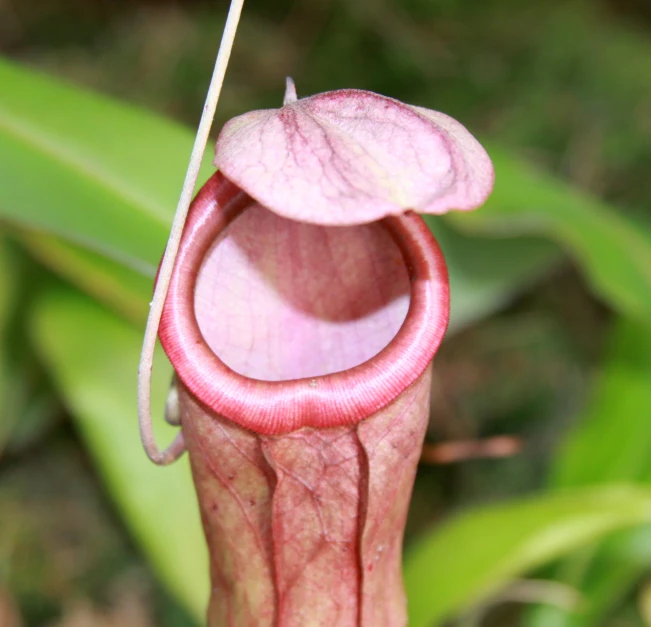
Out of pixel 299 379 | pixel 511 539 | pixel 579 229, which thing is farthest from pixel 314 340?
pixel 579 229

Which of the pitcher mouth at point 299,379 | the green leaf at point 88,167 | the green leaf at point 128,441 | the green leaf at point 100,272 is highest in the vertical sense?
the pitcher mouth at point 299,379

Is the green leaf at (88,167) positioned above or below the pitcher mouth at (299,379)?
below

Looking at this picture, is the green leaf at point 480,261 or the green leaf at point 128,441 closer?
the green leaf at point 128,441

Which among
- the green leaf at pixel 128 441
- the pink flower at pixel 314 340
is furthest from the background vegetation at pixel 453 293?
the pink flower at pixel 314 340

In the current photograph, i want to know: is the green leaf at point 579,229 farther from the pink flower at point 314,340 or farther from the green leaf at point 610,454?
the pink flower at point 314,340

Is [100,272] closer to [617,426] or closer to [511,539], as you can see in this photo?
[511,539]
